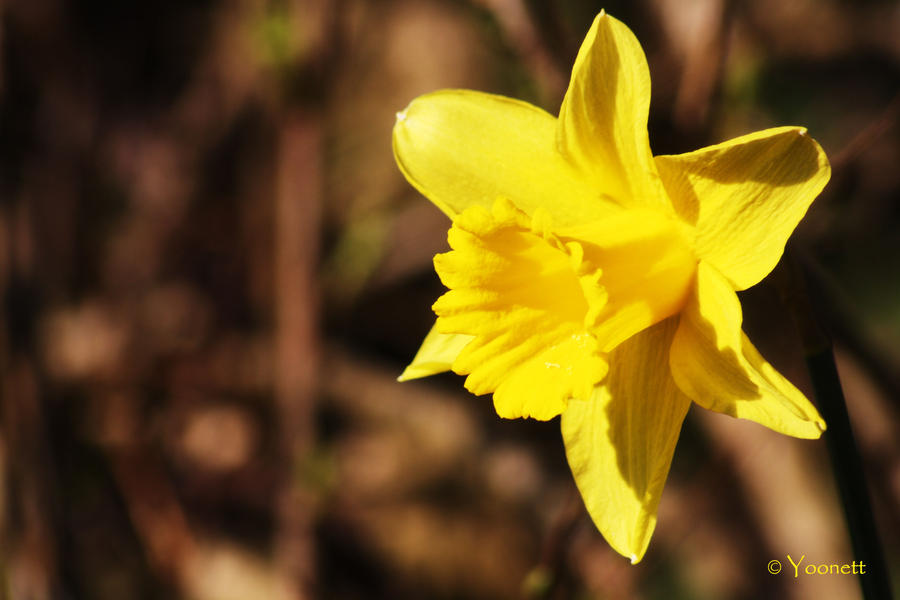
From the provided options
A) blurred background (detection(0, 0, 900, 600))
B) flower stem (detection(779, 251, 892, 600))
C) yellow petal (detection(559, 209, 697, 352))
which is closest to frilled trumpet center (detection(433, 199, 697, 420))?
yellow petal (detection(559, 209, 697, 352))

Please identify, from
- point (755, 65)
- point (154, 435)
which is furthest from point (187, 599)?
point (755, 65)

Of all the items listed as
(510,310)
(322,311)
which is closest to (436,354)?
(510,310)

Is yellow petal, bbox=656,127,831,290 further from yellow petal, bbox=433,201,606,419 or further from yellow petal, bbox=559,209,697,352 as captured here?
yellow petal, bbox=433,201,606,419

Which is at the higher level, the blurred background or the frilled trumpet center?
the frilled trumpet center

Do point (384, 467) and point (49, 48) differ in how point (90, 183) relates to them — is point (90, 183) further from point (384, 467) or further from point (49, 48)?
point (384, 467)

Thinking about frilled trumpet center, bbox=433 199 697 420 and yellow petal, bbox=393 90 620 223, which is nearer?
frilled trumpet center, bbox=433 199 697 420

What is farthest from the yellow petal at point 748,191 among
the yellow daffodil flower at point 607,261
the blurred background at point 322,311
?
the blurred background at point 322,311

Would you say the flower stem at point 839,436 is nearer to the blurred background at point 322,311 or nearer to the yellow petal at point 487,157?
the yellow petal at point 487,157

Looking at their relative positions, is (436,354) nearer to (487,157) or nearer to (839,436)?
(487,157)
